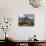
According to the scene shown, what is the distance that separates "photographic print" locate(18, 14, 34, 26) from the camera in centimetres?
605

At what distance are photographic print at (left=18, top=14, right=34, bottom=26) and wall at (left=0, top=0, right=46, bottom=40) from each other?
0.54 feet

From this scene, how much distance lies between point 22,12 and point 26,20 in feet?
1.35

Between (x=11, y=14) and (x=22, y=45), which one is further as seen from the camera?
(x=11, y=14)

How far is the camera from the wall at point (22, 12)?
601 cm

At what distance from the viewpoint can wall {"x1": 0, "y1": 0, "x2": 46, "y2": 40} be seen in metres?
6.01

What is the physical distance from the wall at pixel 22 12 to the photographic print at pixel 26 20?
17 cm

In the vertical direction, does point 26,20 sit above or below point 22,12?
below

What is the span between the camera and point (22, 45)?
4680 mm

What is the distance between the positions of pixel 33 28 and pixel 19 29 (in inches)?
25.3

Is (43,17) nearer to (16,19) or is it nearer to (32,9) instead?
(32,9)

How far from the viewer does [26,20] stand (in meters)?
6.07

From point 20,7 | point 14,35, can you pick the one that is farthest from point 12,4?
point 14,35

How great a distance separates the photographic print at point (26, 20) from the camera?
238 inches

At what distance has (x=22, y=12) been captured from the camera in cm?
606
